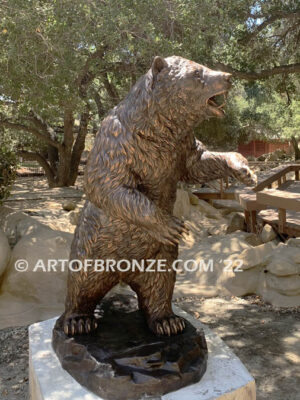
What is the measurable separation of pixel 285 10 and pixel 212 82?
22.3 feet

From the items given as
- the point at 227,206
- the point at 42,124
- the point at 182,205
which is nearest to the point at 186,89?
the point at 182,205

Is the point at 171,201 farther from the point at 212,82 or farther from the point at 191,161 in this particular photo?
the point at 212,82

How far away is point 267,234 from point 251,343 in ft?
11.3

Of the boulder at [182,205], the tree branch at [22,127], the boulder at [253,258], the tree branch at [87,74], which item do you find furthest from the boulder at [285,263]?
the tree branch at [22,127]

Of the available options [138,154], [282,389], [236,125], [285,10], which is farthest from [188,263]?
[236,125]

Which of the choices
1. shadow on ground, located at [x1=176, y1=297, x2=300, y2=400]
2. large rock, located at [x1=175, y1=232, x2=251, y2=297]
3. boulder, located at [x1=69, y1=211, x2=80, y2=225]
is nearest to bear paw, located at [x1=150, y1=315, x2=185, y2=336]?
shadow on ground, located at [x1=176, y1=297, x2=300, y2=400]

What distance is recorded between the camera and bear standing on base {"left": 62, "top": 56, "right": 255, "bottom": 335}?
1.74 m

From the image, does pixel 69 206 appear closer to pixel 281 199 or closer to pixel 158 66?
pixel 281 199

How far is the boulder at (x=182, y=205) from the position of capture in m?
9.10

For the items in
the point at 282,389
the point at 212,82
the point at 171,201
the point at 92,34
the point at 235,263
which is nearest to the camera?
the point at 212,82

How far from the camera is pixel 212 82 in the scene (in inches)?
67.1

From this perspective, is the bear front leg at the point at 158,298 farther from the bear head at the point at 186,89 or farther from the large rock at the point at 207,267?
the large rock at the point at 207,267

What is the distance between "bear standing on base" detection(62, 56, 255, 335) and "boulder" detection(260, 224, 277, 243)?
4.93 metres

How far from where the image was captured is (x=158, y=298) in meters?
2.21
